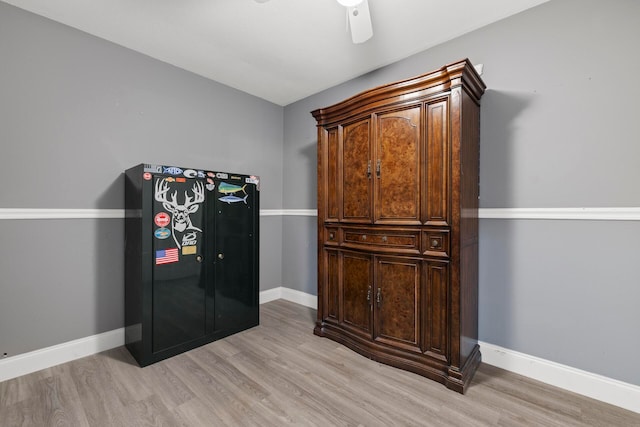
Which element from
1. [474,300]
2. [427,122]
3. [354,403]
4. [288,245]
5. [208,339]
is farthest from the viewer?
[288,245]

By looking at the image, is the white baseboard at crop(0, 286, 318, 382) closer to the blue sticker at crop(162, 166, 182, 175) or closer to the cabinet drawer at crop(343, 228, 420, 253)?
the blue sticker at crop(162, 166, 182, 175)

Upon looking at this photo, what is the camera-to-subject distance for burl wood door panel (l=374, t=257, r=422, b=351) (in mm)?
2006

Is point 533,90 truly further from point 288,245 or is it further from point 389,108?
point 288,245

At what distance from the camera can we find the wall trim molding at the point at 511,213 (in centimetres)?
169

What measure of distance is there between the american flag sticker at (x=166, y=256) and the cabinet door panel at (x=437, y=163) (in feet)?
6.37

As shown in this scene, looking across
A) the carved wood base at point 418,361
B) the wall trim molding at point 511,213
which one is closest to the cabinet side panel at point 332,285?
the carved wood base at point 418,361

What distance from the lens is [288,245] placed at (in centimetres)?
367

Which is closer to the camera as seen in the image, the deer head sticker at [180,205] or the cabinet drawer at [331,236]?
the deer head sticker at [180,205]

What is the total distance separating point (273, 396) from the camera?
1753 mm

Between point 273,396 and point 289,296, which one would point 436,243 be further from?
point 289,296

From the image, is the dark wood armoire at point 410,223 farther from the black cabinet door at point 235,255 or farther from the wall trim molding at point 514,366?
the black cabinet door at point 235,255

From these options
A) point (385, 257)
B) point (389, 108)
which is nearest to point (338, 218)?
point (385, 257)

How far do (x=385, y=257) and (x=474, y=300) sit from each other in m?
0.73

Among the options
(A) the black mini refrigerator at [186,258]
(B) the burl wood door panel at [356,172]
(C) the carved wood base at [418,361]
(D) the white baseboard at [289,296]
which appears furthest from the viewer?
(D) the white baseboard at [289,296]
